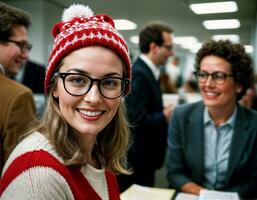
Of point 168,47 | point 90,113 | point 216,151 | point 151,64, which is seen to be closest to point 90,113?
point 90,113

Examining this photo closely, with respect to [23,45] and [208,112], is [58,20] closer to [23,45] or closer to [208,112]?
[23,45]

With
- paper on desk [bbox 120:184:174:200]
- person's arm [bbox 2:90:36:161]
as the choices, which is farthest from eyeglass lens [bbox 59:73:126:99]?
paper on desk [bbox 120:184:174:200]

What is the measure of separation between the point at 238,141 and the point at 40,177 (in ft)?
3.75

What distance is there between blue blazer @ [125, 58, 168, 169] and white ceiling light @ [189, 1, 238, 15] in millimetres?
921

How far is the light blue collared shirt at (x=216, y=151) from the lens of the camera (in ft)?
5.14

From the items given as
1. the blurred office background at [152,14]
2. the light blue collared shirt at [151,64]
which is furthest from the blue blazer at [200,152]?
the blurred office background at [152,14]

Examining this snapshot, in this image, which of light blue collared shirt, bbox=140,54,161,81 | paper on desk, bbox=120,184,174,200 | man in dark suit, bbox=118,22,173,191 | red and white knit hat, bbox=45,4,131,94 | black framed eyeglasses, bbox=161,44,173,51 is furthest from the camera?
black framed eyeglasses, bbox=161,44,173,51

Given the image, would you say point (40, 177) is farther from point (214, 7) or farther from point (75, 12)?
point (214, 7)

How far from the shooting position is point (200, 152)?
1.58 meters

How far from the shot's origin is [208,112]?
1659 mm

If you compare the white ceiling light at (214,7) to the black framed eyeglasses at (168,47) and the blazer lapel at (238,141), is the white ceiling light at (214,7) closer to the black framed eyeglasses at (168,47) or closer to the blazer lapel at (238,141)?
the blazer lapel at (238,141)

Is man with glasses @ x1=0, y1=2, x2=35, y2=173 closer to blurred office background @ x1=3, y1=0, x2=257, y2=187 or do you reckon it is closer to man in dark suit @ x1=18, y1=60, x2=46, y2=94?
blurred office background @ x1=3, y1=0, x2=257, y2=187

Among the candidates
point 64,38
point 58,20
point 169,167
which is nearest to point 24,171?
point 64,38

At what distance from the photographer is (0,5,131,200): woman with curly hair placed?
0.76 meters
